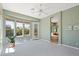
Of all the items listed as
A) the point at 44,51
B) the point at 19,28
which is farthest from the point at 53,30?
the point at 44,51

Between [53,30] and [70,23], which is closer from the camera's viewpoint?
[70,23]

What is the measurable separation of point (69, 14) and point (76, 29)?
1181 mm

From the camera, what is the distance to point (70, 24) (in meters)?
7.62

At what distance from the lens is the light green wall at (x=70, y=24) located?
7085 mm

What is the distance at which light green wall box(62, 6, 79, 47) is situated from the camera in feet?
23.2

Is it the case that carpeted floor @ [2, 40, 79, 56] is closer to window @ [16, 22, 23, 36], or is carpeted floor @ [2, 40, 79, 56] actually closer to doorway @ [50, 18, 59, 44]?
window @ [16, 22, 23, 36]

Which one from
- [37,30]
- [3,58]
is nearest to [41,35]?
[37,30]

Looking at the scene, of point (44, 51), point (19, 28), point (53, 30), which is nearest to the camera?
point (44, 51)

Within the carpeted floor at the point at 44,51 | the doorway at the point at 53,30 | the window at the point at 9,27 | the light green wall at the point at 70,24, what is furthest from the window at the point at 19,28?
the light green wall at the point at 70,24

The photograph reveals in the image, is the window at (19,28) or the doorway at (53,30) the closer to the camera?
the window at (19,28)

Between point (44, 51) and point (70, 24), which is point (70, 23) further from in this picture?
point (44, 51)

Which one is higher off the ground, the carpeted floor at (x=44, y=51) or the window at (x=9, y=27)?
the window at (x=9, y=27)

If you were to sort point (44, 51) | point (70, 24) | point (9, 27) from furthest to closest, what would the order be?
point (9, 27), point (70, 24), point (44, 51)

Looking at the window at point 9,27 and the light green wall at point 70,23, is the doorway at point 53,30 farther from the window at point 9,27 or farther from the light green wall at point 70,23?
the window at point 9,27
